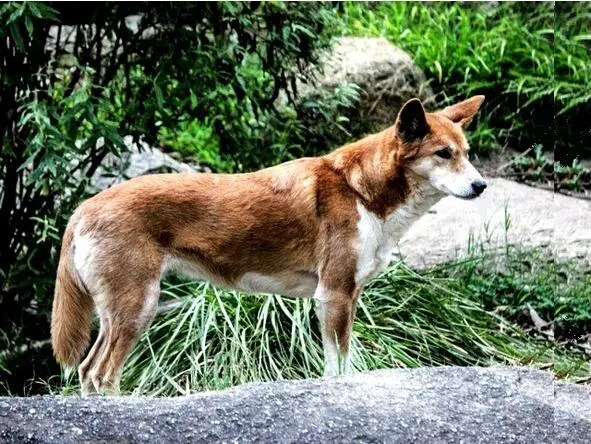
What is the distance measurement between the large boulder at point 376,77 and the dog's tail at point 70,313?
3.22m

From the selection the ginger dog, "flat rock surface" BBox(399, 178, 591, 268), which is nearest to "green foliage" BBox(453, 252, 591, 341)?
"flat rock surface" BBox(399, 178, 591, 268)

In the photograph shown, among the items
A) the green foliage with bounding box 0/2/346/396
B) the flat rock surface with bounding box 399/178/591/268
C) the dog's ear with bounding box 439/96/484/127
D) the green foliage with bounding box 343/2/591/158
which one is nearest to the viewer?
the dog's ear with bounding box 439/96/484/127

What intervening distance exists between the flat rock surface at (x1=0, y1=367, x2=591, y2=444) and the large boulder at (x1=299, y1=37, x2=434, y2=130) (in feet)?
12.8

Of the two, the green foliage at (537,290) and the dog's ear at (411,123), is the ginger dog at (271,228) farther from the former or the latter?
the green foliage at (537,290)

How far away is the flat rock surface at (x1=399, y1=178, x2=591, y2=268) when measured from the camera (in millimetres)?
5516

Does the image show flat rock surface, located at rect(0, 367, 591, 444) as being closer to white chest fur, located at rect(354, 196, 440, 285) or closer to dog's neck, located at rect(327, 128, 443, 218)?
white chest fur, located at rect(354, 196, 440, 285)

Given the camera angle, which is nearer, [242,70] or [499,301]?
[499,301]

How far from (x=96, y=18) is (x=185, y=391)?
191cm

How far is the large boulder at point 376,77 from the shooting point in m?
7.38

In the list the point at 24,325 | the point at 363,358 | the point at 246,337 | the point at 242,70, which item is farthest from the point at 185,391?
the point at 242,70

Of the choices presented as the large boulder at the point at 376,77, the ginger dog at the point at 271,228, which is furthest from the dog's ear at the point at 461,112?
the large boulder at the point at 376,77

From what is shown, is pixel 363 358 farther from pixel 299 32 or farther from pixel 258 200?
pixel 299 32

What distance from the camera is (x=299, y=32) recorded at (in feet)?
18.4

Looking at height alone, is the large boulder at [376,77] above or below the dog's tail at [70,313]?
above
